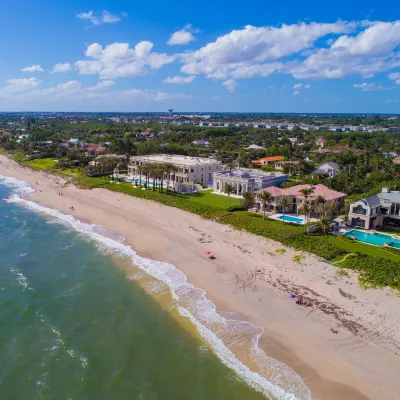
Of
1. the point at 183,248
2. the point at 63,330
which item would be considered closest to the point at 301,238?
the point at 183,248

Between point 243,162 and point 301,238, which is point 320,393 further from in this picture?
point 243,162

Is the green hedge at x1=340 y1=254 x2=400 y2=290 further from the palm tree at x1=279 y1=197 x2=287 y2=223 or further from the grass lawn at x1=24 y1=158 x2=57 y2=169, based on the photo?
the grass lawn at x1=24 y1=158 x2=57 y2=169

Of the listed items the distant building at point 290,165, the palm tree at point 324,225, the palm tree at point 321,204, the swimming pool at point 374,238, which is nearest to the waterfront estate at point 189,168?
the distant building at point 290,165

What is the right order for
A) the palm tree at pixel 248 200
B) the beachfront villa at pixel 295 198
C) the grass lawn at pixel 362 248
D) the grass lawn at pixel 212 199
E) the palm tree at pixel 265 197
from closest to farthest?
1. the grass lawn at pixel 362 248
2. the palm tree at pixel 265 197
3. the beachfront villa at pixel 295 198
4. the palm tree at pixel 248 200
5. the grass lawn at pixel 212 199

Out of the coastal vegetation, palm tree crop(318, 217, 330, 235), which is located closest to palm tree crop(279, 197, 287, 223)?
the coastal vegetation

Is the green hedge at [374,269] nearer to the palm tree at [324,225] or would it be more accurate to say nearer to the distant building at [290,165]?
the palm tree at [324,225]

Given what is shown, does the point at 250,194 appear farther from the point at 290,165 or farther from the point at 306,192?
the point at 290,165
